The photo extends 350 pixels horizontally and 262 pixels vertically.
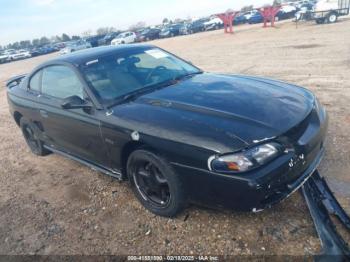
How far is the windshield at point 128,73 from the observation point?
355 centimetres

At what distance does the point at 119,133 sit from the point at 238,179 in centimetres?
129

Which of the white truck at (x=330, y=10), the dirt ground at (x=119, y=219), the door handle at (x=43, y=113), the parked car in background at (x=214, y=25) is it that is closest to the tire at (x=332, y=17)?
the white truck at (x=330, y=10)

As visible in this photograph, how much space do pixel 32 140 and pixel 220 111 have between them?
3687 mm

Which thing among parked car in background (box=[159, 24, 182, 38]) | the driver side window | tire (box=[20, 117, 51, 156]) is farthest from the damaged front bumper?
parked car in background (box=[159, 24, 182, 38])

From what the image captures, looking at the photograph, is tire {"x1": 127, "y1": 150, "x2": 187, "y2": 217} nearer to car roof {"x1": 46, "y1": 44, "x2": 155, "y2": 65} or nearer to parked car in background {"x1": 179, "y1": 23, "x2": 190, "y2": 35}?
car roof {"x1": 46, "y1": 44, "x2": 155, "y2": 65}

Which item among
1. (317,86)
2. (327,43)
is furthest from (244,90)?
(327,43)

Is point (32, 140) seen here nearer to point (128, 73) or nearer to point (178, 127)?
point (128, 73)

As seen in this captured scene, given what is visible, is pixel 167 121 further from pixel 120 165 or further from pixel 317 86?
pixel 317 86

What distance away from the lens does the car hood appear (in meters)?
2.63

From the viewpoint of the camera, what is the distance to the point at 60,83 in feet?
13.4

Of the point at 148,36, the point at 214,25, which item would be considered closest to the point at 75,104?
the point at 214,25

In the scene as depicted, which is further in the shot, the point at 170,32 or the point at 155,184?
the point at 170,32

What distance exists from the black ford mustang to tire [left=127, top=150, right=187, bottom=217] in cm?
1

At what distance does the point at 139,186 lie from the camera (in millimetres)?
Result: 3371
